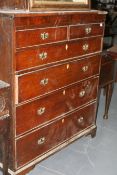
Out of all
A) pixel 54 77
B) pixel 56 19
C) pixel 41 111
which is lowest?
pixel 41 111

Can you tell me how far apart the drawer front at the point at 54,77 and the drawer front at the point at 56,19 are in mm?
328

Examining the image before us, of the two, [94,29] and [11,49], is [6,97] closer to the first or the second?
[11,49]

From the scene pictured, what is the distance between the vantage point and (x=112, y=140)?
2.87 meters

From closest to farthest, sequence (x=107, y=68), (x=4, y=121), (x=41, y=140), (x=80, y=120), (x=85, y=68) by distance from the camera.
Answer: (x=4, y=121), (x=41, y=140), (x=85, y=68), (x=80, y=120), (x=107, y=68)

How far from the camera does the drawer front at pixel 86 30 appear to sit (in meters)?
2.14

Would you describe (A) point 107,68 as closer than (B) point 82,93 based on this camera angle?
No

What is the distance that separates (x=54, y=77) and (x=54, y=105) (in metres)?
0.24

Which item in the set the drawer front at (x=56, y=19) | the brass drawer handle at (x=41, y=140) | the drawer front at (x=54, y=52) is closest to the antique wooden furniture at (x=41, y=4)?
the drawer front at (x=56, y=19)

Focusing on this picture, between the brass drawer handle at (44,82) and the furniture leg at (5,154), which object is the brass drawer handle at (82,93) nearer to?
the brass drawer handle at (44,82)

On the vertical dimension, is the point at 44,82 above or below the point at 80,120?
above

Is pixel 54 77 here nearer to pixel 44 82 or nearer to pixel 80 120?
pixel 44 82

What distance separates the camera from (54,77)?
2.11 m

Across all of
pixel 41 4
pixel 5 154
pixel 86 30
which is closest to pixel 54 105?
pixel 5 154

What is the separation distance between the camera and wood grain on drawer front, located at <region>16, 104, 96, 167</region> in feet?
6.72
